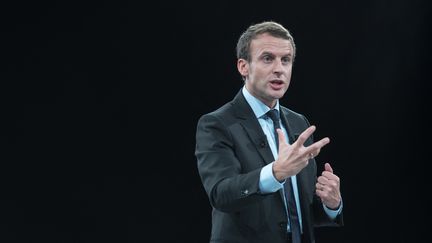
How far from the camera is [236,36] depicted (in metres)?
4.07

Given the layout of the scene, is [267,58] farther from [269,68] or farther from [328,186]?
[328,186]

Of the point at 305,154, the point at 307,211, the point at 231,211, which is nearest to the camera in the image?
the point at 305,154

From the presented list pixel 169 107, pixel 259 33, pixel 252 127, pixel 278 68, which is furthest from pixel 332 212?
pixel 169 107

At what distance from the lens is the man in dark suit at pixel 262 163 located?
5.63 feet

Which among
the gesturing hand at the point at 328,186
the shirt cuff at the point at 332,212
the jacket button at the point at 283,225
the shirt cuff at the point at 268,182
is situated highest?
the shirt cuff at the point at 268,182

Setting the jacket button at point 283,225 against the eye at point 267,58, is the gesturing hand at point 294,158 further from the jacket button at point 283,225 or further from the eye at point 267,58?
the eye at point 267,58

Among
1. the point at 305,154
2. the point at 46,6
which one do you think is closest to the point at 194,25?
the point at 46,6

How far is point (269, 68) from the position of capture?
6.52 ft

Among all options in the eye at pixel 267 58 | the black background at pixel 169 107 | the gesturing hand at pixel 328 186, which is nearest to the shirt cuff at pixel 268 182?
the gesturing hand at pixel 328 186

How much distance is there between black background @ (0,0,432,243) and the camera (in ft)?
12.3

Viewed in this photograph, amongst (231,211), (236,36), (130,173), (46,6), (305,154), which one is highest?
(46,6)

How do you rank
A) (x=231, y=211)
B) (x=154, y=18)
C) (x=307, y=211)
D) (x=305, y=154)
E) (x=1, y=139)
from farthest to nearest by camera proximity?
1. (x=154, y=18)
2. (x=1, y=139)
3. (x=307, y=211)
4. (x=231, y=211)
5. (x=305, y=154)

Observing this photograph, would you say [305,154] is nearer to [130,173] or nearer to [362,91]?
[130,173]

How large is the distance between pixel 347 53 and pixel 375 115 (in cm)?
45
